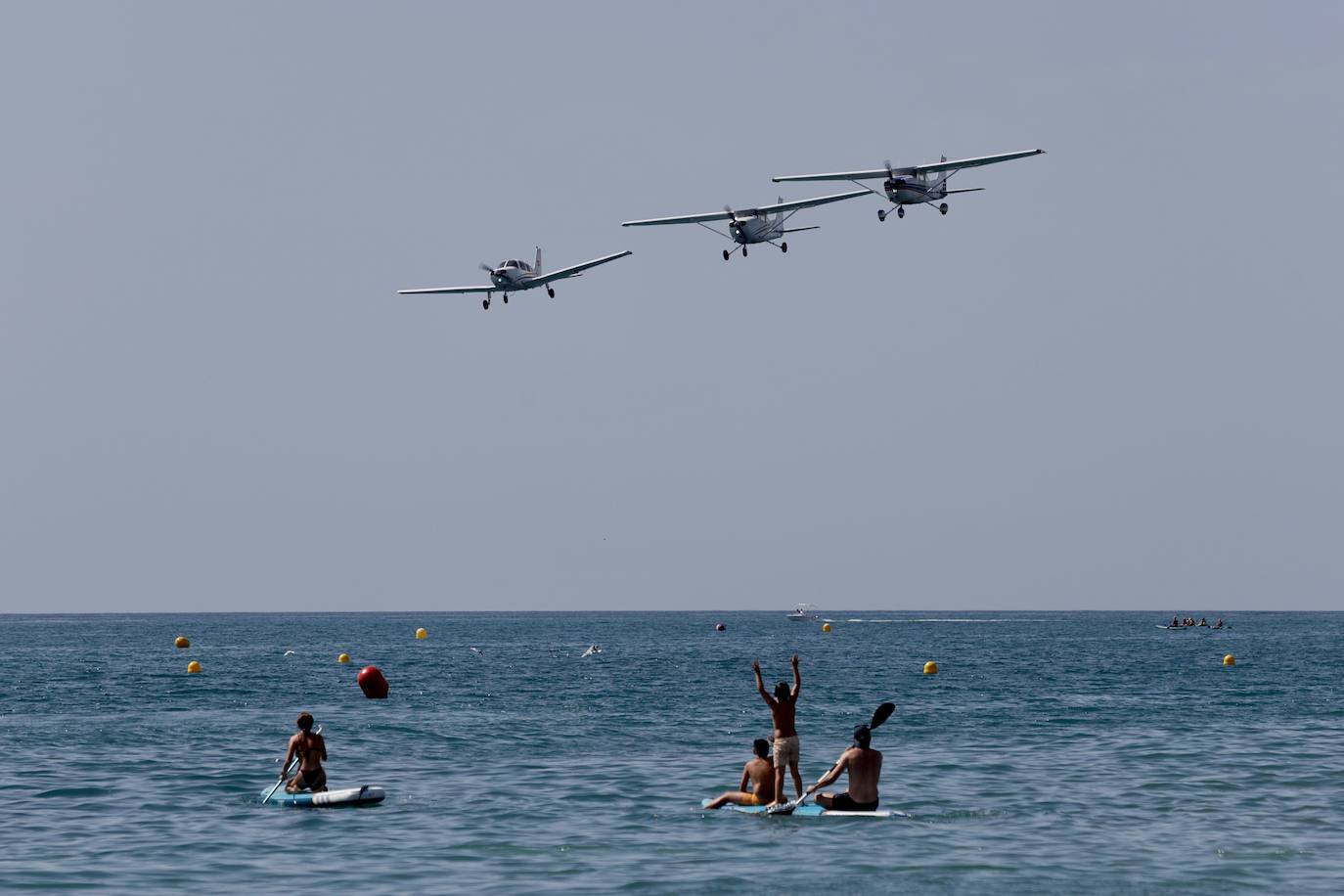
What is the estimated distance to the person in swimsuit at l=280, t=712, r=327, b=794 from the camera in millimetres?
32344

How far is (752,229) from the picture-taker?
75.6 metres

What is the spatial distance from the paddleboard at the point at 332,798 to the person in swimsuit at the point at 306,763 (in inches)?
12.0

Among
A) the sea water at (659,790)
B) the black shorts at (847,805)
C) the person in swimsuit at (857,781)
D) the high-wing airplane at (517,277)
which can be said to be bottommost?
the sea water at (659,790)

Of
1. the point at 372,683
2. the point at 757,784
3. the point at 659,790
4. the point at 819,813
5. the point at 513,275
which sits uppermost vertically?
the point at 513,275

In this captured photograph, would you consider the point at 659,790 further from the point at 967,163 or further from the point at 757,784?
the point at 967,163

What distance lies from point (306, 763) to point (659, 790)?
734 cm

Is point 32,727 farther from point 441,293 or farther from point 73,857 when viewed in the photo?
point 441,293

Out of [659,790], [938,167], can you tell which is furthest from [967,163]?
[659,790]

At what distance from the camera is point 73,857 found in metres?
26.4

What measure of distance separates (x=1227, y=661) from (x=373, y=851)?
88.6 m

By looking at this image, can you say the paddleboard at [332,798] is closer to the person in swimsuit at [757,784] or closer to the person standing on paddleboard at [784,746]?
the person in swimsuit at [757,784]

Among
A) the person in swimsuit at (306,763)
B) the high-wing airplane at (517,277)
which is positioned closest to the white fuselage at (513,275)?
the high-wing airplane at (517,277)

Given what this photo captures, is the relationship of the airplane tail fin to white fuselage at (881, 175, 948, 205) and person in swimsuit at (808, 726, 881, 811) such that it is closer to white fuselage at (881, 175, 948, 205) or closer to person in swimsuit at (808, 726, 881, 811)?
white fuselage at (881, 175, 948, 205)

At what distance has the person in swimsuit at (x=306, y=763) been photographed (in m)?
32.3
